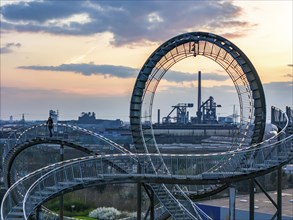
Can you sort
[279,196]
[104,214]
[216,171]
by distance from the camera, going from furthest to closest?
[104,214] < [216,171] < [279,196]

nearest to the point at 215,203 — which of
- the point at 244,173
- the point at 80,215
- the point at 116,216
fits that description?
the point at 116,216

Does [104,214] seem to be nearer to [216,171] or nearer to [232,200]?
[216,171]

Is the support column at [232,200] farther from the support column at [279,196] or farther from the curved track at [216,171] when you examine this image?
the support column at [279,196]

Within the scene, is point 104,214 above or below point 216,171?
below

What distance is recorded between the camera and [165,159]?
2384cm

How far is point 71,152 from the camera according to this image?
85.0 meters

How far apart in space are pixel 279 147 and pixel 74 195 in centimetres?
3216

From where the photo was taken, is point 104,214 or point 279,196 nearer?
point 279,196

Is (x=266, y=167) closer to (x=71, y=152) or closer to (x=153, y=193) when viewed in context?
(x=153, y=193)

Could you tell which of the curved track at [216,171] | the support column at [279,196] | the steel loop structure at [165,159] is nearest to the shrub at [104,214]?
the steel loop structure at [165,159]

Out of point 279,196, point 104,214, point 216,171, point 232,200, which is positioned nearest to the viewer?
point 232,200

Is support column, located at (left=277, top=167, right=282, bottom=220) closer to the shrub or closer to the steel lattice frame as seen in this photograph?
the steel lattice frame

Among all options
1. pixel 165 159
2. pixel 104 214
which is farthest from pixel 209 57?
pixel 104 214

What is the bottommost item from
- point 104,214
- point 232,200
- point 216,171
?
point 104,214
